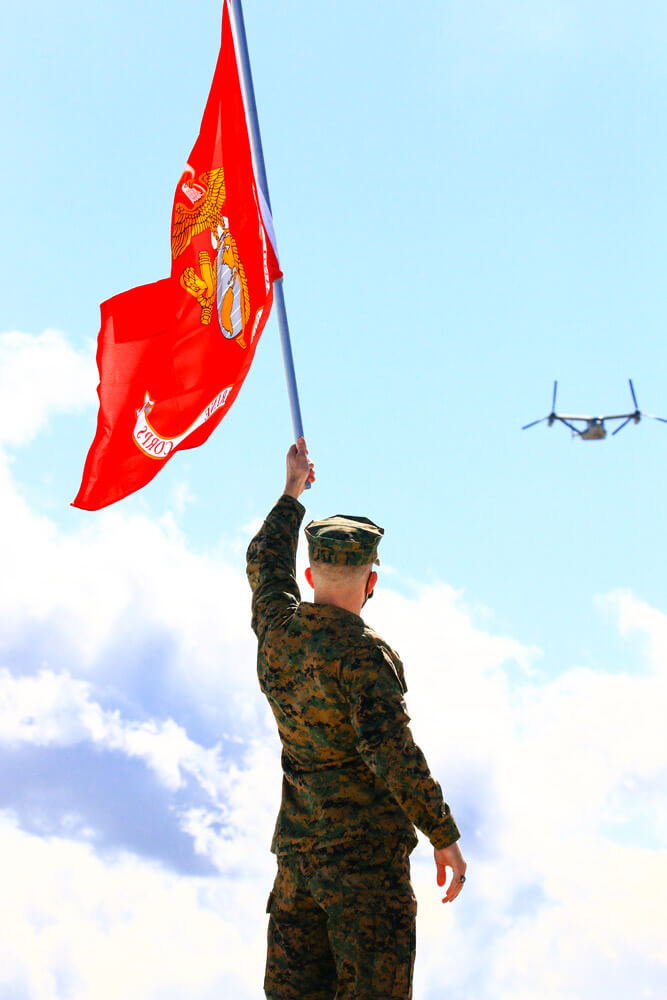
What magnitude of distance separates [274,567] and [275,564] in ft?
0.08

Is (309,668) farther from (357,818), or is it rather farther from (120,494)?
(120,494)

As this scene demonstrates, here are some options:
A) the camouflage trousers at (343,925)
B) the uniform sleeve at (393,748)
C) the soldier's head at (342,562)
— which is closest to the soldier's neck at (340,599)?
the soldier's head at (342,562)

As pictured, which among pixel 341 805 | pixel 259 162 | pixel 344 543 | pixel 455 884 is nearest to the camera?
→ pixel 455 884

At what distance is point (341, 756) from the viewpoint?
5805 mm

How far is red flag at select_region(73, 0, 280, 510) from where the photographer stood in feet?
29.7

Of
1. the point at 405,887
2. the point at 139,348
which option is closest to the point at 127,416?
the point at 139,348

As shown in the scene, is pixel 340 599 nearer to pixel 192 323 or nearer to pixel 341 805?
pixel 341 805

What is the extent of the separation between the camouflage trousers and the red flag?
435cm

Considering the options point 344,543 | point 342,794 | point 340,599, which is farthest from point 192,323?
point 342,794

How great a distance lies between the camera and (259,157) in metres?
8.87

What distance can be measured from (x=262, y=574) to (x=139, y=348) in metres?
3.96

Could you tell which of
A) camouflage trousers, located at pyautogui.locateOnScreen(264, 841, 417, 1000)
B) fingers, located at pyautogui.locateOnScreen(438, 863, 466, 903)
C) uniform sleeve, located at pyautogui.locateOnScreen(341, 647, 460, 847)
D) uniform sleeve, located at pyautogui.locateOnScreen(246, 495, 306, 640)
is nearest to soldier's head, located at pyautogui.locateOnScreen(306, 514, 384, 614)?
uniform sleeve, located at pyautogui.locateOnScreen(246, 495, 306, 640)

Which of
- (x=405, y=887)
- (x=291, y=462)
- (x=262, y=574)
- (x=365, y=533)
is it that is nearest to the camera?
(x=405, y=887)

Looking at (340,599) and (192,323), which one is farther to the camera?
(192,323)
